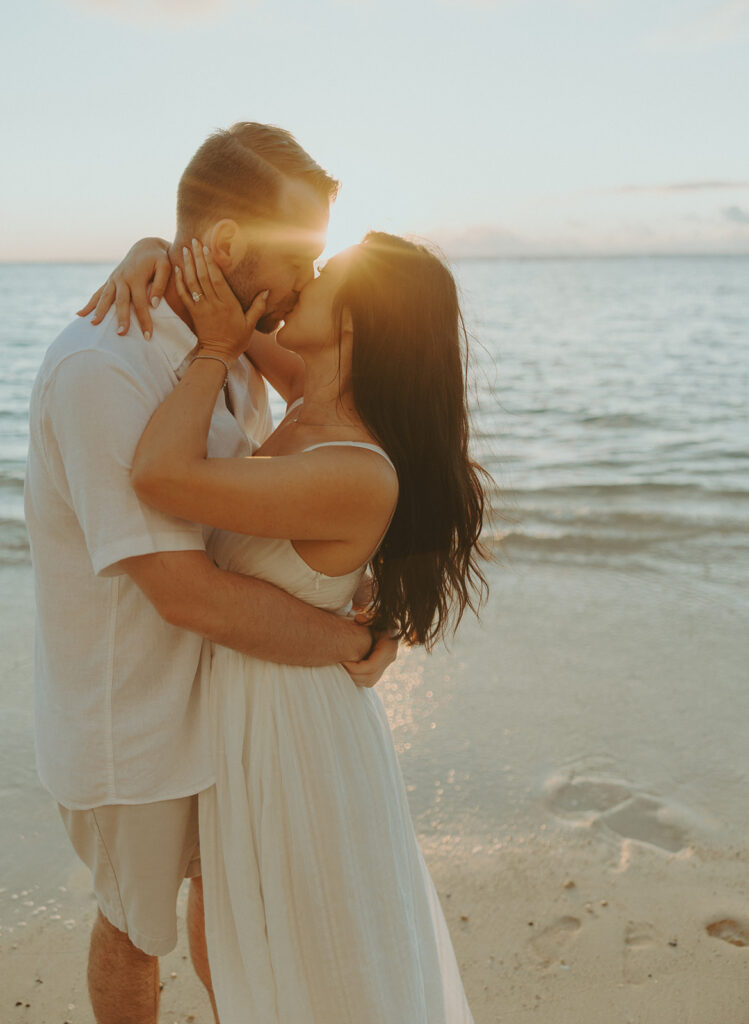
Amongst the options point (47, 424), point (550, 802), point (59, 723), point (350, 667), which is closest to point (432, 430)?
point (350, 667)

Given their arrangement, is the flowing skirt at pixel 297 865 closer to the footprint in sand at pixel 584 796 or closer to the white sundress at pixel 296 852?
the white sundress at pixel 296 852

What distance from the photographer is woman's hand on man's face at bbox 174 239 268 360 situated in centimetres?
215

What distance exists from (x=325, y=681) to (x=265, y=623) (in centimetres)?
29

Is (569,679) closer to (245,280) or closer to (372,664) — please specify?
(372,664)

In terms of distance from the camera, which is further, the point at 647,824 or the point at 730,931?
the point at 647,824

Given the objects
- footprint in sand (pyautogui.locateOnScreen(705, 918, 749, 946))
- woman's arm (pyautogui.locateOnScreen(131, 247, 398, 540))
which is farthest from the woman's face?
footprint in sand (pyautogui.locateOnScreen(705, 918, 749, 946))

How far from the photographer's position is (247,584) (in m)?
2.05

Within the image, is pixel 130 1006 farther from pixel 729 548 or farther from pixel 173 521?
pixel 729 548

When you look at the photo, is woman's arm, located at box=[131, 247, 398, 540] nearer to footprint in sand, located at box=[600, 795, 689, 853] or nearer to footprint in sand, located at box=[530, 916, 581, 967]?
footprint in sand, located at box=[530, 916, 581, 967]

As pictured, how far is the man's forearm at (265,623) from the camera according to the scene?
197 centimetres

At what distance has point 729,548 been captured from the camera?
25.7ft

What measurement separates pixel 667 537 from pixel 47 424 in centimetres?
715

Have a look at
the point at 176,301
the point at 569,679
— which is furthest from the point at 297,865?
the point at 569,679

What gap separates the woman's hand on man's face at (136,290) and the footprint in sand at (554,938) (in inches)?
95.4
